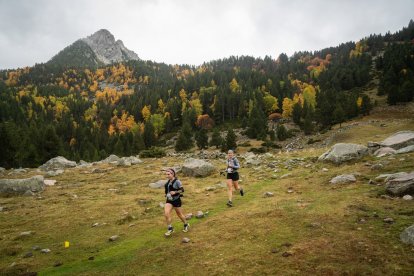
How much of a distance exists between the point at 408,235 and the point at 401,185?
533 cm

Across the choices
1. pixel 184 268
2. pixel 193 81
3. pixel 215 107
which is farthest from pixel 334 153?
pixel 193 81

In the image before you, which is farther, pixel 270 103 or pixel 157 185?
pixel 270 103

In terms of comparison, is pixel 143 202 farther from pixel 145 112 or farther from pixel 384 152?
pixel 145 112

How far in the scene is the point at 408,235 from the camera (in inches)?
350

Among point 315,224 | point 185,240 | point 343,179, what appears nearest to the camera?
point 315,224

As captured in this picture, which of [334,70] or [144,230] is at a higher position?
[334,70]

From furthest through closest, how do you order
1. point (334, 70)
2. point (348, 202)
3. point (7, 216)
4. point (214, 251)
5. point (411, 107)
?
point (334, 70)
point (411, 107)
point (7, 216)
point (348, 202)
point (214, 251)

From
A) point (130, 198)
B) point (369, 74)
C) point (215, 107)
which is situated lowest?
point (130, 198)

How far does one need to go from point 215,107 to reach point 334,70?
3172 inches

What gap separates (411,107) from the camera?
89.8m

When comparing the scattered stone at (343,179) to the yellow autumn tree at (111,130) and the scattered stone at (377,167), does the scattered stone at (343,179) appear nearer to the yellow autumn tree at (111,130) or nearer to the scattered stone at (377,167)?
the scattered stone at (377,167)

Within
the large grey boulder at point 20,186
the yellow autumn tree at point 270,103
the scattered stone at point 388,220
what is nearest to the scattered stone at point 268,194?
the scattered stone at point 388,220

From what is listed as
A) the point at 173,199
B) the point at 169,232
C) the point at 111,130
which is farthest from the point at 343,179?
the point at 111,130

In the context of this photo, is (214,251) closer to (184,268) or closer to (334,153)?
(184,268)
